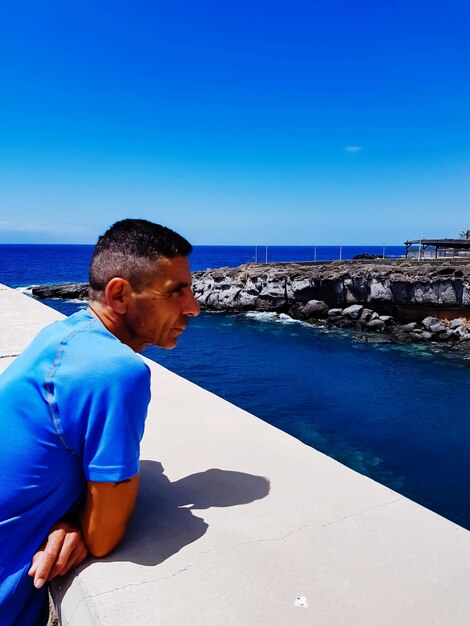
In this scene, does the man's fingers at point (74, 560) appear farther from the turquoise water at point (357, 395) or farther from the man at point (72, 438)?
the turquoise water at point (357, 395)

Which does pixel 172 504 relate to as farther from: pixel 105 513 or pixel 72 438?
pixel 72 438

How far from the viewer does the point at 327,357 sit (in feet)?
80.5

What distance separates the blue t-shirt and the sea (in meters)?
10.6

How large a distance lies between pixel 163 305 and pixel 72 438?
634 millimetres

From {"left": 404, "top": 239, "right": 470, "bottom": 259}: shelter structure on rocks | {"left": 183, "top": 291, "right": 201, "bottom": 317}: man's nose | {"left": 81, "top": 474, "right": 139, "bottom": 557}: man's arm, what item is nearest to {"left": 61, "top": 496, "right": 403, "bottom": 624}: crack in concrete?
{"left": 81, "top": 474, "right": 139, "bottom": 557}: man's arm

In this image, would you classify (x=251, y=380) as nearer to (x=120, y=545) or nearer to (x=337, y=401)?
(x=337, y=401)

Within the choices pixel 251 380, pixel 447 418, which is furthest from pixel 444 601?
pixel 251 380

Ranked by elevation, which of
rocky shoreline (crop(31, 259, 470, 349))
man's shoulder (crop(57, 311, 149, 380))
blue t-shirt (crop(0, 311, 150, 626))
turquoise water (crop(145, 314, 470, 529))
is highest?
man's shoulder (crop(57, 311, 149, 380))

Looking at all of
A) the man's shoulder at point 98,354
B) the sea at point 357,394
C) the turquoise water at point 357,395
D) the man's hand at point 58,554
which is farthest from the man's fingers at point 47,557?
the turquoise water at point 357,395

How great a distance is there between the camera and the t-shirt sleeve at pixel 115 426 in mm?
1487

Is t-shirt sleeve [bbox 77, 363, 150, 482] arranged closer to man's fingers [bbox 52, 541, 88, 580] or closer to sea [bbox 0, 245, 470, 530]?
man's fingers [bbox 52, 541, 88, 580]

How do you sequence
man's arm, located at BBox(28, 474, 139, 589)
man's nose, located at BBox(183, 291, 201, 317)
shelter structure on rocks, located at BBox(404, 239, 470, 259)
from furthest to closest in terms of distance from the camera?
shelter structure on rocks, located at BBox(404, 239, 470, 259)
man's nose, located at BBox(183, 291, 201, 317)
man's arm, located at BBox(28, 474, 139, 589)

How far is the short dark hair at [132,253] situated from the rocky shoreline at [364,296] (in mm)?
28413

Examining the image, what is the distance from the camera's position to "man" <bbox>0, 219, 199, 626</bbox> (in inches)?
59.3
